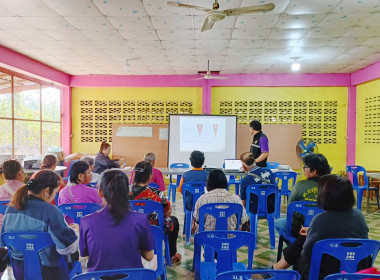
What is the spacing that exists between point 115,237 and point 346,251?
4.34 ft

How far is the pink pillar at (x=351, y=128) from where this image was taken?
782cm

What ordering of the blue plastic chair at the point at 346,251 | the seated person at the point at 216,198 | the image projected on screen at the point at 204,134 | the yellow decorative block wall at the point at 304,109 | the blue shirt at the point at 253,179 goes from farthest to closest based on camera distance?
1. the yellow decorative block wall at the point at 304,109
2. the image projected on screen at the point at 204,134
3. the blue shirt at the point at 253,179
4. the seated person at the point at 216,198
5. the blue plastic chair at the point at 346,251

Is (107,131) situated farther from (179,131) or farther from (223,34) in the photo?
(223,34)

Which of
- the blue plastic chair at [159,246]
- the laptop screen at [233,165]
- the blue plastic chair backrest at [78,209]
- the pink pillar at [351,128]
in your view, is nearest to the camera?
the blue plastic chair at [159,246]

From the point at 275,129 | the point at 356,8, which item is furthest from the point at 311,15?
the point at 275,129

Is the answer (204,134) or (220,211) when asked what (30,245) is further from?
(204,134)

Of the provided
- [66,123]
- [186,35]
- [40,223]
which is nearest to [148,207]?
[40,223]

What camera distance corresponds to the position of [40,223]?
6.09 feet

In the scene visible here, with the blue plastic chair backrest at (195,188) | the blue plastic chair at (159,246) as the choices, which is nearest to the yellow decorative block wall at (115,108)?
the blue plastic chair backrest at (195,188)

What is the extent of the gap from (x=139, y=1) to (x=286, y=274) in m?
3.36

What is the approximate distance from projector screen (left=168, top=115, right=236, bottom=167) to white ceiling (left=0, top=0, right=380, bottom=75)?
133 cm

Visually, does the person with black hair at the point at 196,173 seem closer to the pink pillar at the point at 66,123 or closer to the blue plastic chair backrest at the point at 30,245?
the blue plastic chair backrest at the point at 30,245

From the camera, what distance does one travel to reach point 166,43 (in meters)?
5.28

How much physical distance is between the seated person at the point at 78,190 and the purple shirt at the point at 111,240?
1.15 metres
